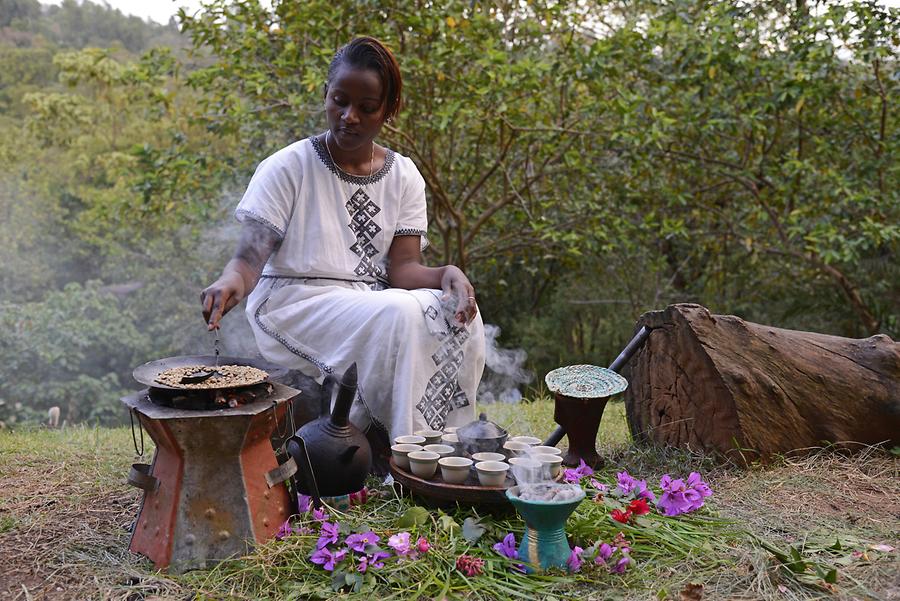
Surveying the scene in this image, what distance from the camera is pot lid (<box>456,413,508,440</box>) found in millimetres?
3014

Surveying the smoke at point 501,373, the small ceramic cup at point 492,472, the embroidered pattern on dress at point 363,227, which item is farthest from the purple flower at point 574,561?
the embroidered pattern on dress at point 363,227

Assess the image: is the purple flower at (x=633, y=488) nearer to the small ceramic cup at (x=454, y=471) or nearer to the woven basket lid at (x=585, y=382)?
Answer: the woven basket lid at (x=585, y=382)

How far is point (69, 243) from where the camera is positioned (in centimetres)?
1072

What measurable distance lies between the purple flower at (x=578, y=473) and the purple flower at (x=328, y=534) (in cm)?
104

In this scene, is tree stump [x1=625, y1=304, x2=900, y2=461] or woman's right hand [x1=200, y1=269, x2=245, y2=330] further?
tree stump [x1=625, y1=304, x2=900, y2=461]

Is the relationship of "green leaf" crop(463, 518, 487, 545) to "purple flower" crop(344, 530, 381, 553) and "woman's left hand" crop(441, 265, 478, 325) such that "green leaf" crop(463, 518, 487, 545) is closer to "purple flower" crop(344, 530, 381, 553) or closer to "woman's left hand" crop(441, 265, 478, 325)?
"purple flower" crop(344, 530, 381, 553)

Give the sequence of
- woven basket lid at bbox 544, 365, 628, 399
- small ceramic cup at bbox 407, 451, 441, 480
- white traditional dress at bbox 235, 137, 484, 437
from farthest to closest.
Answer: woven basket lid at bbox 544, 365, 628, 399 → white traditional dress at bbox 235, 137, 484, 437 → small ceramic cup at bbox 407, 451, 441, 480

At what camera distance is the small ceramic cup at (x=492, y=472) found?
2.70 meters

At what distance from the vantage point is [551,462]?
9.32 feet

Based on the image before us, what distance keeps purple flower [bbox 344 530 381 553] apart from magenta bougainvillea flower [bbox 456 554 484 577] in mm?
289

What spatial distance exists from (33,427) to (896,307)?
24.4 feet

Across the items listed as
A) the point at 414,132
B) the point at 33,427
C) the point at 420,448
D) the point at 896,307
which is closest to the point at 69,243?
the point at 33,427

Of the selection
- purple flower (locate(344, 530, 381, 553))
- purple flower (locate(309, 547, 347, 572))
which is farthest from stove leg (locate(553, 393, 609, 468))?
purple flower (locate(309, 547, 347, 572))

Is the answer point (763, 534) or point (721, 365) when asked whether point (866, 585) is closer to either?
point (763, 534)
